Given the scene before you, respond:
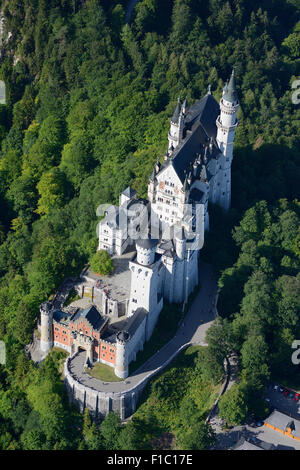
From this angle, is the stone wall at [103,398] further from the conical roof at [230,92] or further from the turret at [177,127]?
the conical roof at [230,92]

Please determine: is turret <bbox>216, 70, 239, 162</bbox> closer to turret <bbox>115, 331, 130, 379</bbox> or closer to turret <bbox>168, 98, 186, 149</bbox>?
turret <bbox>168, 98, 186, 149</bbox>

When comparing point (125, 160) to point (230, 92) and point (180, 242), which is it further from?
point (180, 242)

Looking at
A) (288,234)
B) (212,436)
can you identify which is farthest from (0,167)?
(212,436)

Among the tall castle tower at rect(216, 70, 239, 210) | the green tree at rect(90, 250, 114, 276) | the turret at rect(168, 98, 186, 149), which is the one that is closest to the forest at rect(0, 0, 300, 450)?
the tall castle tower at rect(216, 70, 239, 210)

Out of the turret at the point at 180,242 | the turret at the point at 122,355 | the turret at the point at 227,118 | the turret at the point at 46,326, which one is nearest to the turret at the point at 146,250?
the turret at the point at 180,242

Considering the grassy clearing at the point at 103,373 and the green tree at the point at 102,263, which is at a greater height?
the green tree at the point at 102,263

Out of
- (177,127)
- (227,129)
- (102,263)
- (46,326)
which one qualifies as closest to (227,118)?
(227,129)
